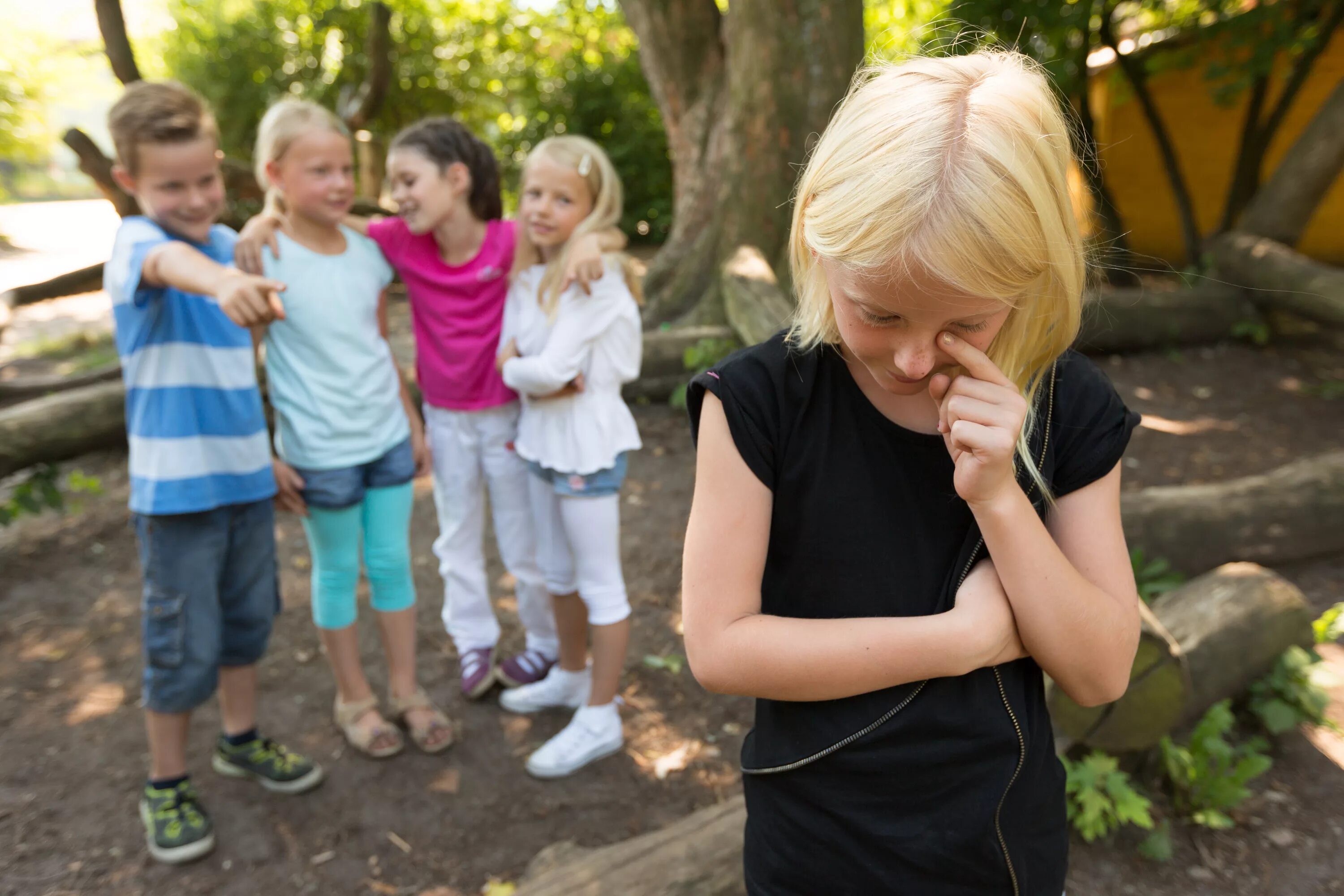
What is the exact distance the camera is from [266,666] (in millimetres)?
3594

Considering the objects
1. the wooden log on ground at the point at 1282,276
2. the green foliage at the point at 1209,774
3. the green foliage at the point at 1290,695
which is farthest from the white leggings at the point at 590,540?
the wooden log on ground at the point at 1282,276

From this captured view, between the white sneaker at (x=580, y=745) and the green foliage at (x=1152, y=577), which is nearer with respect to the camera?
the white sneaker at (x=580, y=745)

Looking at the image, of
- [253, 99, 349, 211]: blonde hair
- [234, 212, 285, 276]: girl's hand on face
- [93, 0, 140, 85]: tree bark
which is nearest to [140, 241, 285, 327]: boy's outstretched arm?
[234, 212, 285, 276]: girl's hand on face

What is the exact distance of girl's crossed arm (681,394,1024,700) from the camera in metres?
1.19

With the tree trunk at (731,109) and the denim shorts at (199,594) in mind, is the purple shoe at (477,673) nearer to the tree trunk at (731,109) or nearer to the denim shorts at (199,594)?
the denim shorts at (199,594)

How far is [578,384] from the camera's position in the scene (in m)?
2.90

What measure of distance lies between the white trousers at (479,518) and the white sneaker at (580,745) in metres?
0.36

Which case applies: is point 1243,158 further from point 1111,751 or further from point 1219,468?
point 1111,751

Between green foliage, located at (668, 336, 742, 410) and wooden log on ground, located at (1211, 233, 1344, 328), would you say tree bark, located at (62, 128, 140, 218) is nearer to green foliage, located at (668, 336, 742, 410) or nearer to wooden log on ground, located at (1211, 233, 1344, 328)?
green foliage, located at (668, 336, 742, 410)

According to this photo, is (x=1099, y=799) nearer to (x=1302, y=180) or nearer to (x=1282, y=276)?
(x=1282, y=276)

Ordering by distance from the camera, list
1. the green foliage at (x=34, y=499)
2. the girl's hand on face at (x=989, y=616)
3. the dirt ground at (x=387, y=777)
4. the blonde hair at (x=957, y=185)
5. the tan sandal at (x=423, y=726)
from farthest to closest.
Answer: the green foliage at (x=34, y=499)
the tan sandal at (x=423, y=726)
the dirt ground at (x=387, y=777)
the girl's hand on face at (x=989, y=616)
the blonde hair at (x=957, y=185)

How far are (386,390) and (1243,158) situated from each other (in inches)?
347

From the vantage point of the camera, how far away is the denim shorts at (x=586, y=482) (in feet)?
9.58

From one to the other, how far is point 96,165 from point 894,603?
16.7ft
